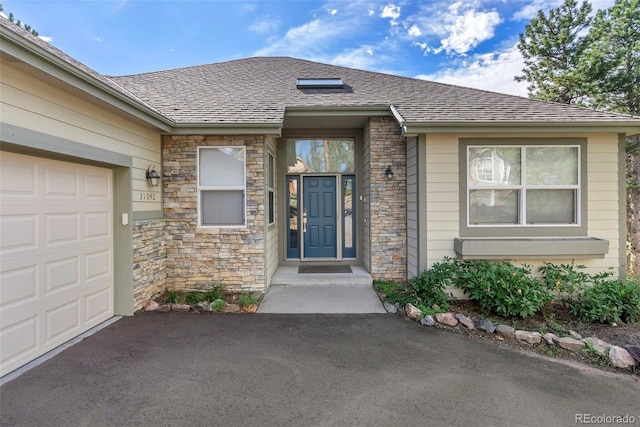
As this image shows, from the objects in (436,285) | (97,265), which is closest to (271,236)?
(97,265)

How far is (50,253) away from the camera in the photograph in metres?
3.17

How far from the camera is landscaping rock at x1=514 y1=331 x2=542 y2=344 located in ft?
11.1

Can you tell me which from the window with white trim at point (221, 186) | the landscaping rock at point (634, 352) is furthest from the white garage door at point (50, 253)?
the landscaping rock at point (634, 352)

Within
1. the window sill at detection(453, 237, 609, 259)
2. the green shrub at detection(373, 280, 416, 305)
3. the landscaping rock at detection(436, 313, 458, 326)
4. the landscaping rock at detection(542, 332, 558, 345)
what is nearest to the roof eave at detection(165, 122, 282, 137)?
the green shrub at detection(373, 280, 416, 305)

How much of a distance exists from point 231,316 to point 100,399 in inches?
72.8

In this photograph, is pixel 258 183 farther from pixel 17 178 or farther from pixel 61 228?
pixel 17 178

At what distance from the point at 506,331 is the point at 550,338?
0.42 meters

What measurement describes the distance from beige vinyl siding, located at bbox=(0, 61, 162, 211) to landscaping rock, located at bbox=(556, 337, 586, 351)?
18.6 ft

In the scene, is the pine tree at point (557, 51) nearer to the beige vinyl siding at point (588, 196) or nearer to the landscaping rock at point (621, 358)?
the beige vinyl siding at point (588, 196)

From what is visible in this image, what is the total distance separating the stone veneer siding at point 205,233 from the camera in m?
5.03

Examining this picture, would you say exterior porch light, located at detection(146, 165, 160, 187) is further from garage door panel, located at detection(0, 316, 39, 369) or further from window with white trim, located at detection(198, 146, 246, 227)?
garage door panel, located at detection(0, 316, 39, 369)

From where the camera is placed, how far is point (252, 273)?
16.6ft

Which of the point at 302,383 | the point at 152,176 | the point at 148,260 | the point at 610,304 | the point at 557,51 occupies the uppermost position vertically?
the point at 557,51

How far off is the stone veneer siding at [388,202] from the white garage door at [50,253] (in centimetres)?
432
